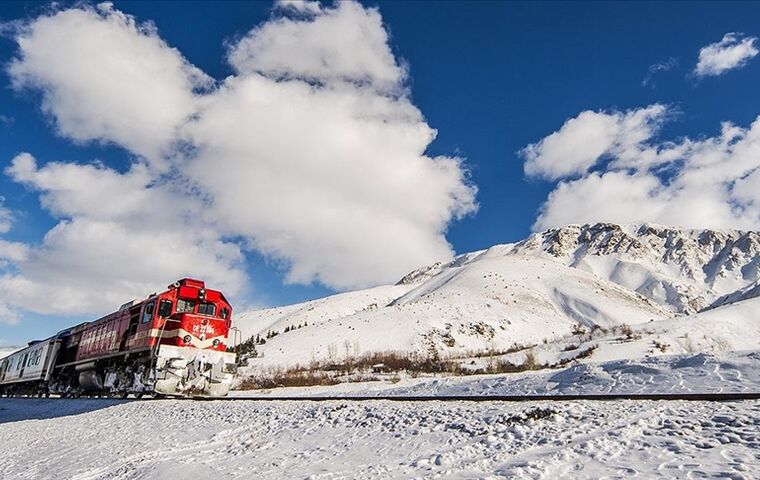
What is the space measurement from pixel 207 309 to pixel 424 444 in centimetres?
1498

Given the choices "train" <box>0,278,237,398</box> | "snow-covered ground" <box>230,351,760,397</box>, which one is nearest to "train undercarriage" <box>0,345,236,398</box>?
"train" <box>0,278,237,398</box>

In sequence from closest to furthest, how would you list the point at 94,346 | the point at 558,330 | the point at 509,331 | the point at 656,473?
the point at 656,473
the point at 94,346
the point at 509,331
the point at 558,330

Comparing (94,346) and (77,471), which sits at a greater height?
(94,346)

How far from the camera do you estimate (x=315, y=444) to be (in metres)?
7.95

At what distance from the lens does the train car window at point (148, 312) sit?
1862cm

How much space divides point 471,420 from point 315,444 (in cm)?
Result: 252

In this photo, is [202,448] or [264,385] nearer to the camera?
[202,448]

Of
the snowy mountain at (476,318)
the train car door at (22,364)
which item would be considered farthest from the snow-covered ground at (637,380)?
the train car door at (22,364)

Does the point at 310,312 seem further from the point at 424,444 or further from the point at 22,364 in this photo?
the point at 424,444

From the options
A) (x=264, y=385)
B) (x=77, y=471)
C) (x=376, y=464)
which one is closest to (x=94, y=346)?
(x=264, y=385)

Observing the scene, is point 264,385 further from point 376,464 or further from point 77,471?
point 376,464

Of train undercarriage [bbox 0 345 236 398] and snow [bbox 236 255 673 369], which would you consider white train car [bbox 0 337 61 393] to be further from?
snow [bbox 236 255 673 369]

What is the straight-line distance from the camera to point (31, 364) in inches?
1195

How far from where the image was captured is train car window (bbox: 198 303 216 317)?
775 inches
